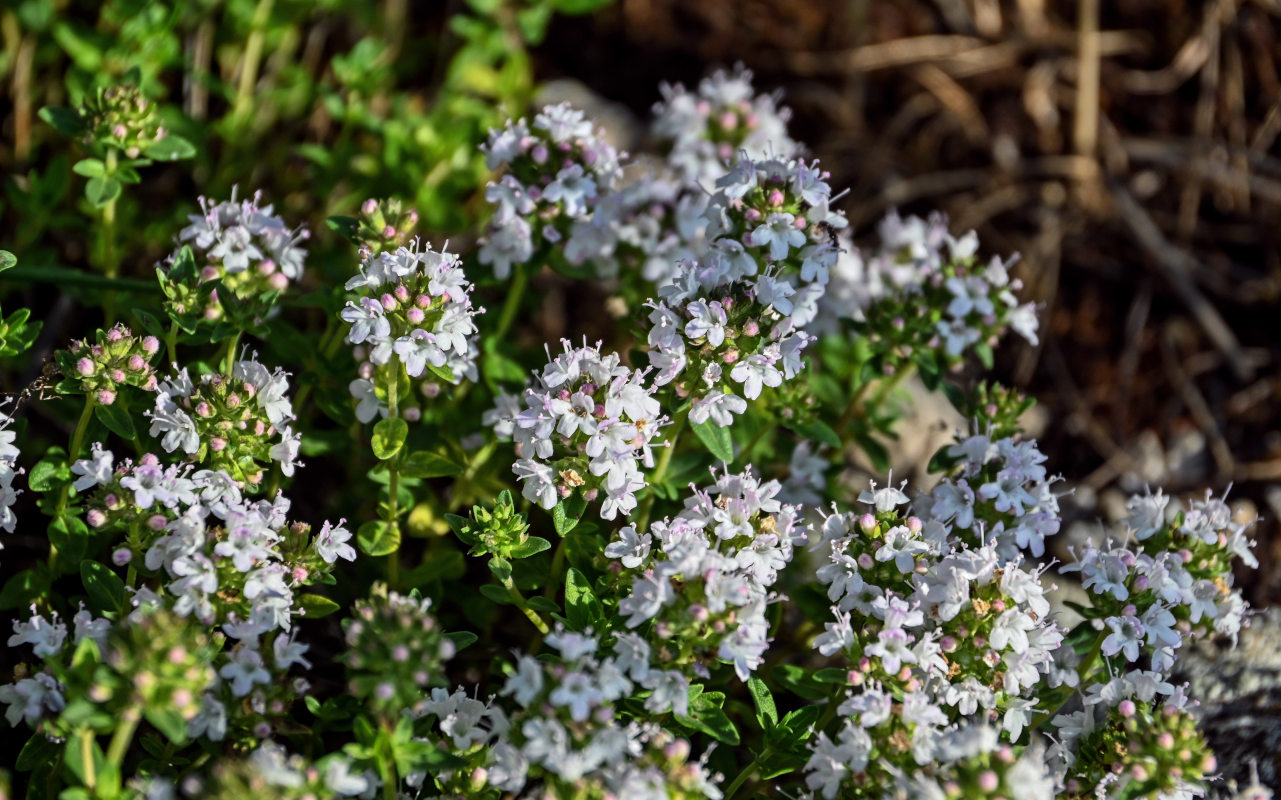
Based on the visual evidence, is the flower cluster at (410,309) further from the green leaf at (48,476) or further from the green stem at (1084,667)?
the green stem at (1084,667)

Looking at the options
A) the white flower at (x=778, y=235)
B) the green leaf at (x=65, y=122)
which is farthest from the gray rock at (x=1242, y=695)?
the green leaf at (x=65, y=122)

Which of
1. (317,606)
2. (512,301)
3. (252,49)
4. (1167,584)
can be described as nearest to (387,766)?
(317,606)

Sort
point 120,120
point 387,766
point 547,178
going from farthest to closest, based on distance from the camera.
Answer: point 547,178, point 120,120, point 387,766

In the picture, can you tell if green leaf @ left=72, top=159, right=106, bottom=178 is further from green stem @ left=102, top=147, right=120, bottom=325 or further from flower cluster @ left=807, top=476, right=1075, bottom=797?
flower cluster @ left=807, top=476, right=1075, bottom=797

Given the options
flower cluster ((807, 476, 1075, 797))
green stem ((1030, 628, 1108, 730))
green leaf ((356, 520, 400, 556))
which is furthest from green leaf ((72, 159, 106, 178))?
green stem ((1030, 628, 1108, 730))

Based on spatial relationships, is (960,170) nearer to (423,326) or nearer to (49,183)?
(423,326)

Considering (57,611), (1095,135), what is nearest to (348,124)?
(57,611)

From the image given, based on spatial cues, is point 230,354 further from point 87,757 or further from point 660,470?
point 660,470
